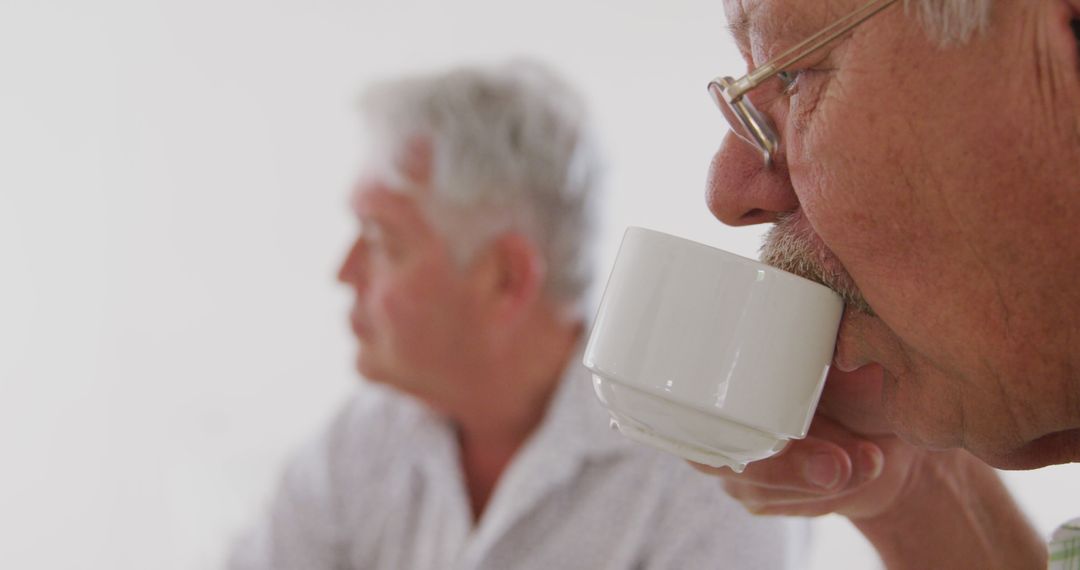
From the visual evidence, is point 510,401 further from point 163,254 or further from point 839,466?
point 163,254

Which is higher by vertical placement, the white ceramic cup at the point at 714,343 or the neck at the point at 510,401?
the white ceramic cup at the point at 714,343

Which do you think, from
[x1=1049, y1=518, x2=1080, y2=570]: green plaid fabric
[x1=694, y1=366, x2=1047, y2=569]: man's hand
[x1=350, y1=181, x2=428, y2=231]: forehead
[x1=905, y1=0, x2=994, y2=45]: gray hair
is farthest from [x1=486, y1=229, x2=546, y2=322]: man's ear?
[x1=905, y1=0, x2=994, y2=45]: gray hair

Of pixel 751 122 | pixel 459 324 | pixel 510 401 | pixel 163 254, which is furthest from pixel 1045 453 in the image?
pixel 163 254

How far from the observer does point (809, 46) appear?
0.71 m

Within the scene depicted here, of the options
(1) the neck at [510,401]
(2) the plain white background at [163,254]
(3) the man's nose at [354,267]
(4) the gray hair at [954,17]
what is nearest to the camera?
(4) the gray hair at [954,17]

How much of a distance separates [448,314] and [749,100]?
127cm

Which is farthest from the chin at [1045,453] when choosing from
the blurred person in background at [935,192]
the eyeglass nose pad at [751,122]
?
the eyeglass nose pad at [751,122]

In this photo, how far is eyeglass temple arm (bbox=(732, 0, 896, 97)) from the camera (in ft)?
2.20

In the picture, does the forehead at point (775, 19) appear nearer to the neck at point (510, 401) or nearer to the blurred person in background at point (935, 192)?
the blurred person in background at point (935, 192)

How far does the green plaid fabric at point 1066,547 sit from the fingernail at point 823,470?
208mm

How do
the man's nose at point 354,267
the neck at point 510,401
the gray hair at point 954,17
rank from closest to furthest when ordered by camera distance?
the gray hair at point 954,17 < the neck at point 510,401 < the man's nose at point 354,267

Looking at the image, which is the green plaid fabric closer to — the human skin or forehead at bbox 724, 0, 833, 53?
forehead at bbox 724, 0, 833, 53

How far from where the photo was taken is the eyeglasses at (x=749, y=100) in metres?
0.72

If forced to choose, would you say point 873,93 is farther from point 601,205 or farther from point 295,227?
point 295,227
